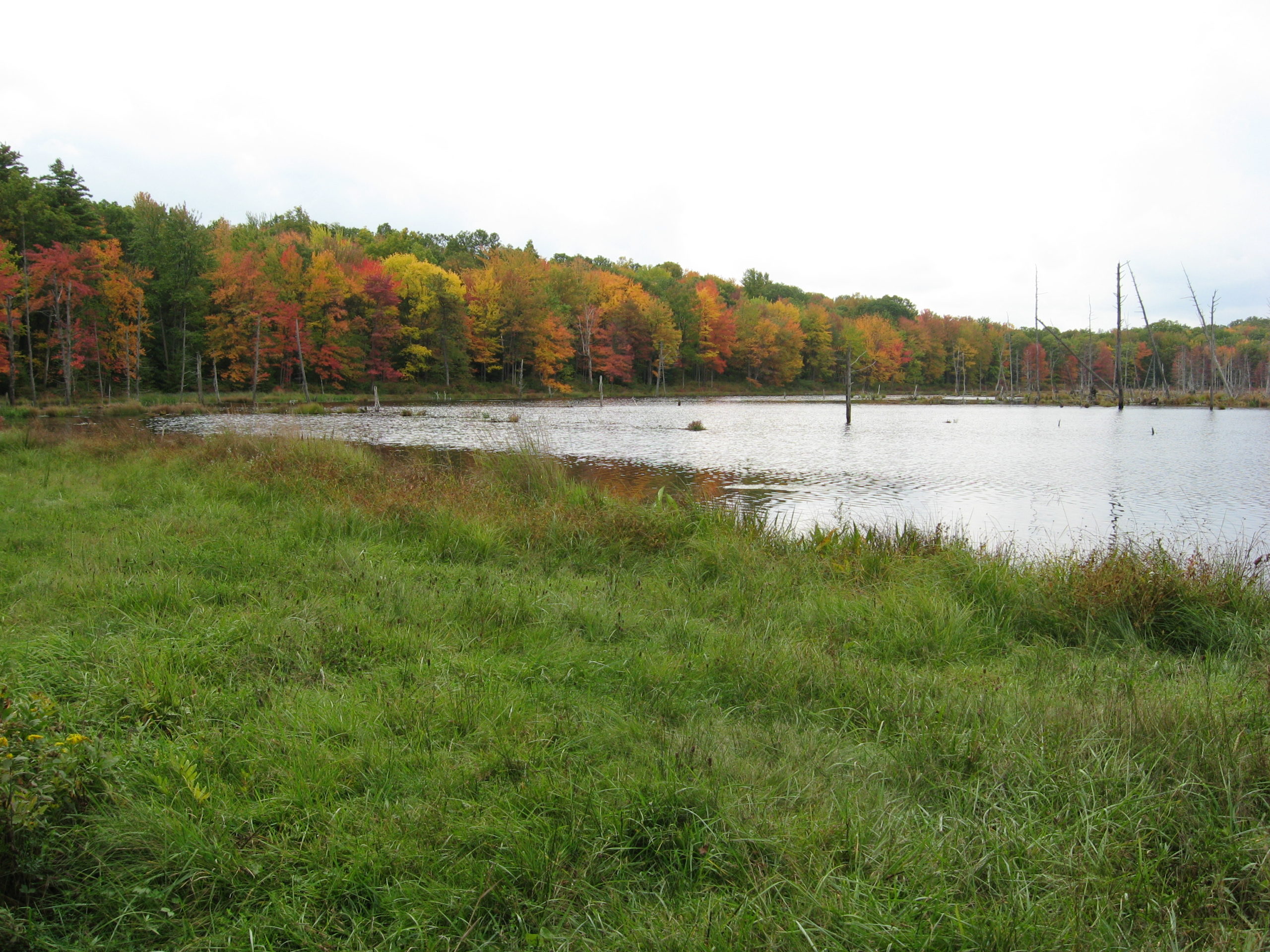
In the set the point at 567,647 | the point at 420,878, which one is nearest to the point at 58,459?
the point at 567,647

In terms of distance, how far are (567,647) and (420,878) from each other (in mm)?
2105

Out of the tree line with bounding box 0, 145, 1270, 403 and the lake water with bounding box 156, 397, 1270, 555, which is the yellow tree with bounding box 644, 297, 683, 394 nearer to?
the tree line with bounding box 0, 145, 1270, 403

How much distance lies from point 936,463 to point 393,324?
169 feet

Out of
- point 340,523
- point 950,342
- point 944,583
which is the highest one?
point 950,342

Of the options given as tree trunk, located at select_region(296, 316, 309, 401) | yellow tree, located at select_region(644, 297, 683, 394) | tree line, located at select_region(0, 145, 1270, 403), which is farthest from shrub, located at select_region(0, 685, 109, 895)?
yellow tree, located at select_region(644, 297, 683, 394)

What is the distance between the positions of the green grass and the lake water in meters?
4.23

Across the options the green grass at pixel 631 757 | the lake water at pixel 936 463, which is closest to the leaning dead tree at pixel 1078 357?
the lake water at pixel 936 463

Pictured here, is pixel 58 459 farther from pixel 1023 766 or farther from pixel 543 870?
pixel 1023 766

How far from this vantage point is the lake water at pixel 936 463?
12203 mm

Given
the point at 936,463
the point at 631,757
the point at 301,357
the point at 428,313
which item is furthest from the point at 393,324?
the point at 631,757

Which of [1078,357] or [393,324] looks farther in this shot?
[393,324]

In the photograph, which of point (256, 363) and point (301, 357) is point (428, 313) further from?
point (256, 363)

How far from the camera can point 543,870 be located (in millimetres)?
2322

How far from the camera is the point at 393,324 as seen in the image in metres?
60.6
